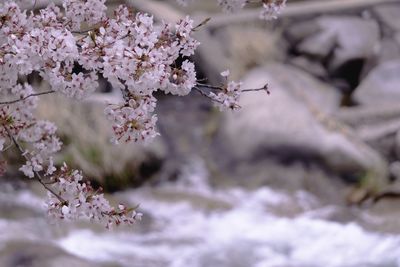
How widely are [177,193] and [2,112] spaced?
10.3 feet

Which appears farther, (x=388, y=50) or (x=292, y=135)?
(x=388, y=50)

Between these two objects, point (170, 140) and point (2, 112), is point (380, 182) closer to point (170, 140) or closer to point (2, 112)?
point (170, 140)

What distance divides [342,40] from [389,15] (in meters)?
0.64

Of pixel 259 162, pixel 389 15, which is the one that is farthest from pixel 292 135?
pixel 389 15

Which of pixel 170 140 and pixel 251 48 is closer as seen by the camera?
pixel 170 140

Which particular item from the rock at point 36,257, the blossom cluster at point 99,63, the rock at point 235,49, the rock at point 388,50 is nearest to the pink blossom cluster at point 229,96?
the blossom cluster at point 99,63

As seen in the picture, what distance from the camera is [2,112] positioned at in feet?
7.75

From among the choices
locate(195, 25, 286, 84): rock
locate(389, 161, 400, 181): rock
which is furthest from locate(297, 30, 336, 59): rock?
locate(389, 161, 400, 181): rock

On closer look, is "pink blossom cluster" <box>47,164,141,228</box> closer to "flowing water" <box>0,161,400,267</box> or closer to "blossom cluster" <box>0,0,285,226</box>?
"blossom cluster" <box>0,0,285,226</box>

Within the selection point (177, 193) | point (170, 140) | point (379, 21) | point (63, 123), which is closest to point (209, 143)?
point (170, 140)

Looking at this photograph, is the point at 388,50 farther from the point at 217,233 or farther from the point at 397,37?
the point at 217,233

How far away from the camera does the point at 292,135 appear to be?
18.5ft

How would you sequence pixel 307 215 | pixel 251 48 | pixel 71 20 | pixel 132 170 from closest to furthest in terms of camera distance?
pixel 71 20
pixel 307 215
pixel 132 170
pixel 251 48

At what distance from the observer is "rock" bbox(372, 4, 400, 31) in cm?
728
